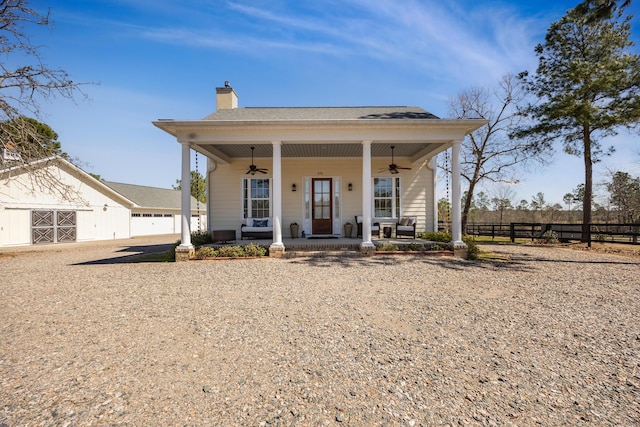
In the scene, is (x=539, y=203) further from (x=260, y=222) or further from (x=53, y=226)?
(x=53, y=226)

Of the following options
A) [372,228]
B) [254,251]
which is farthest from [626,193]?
[254,251]

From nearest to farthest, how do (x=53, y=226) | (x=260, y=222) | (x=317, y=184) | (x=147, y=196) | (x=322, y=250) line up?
(x=322, y=250) < (x=260, y=222) < (x=317, y=184) < (x=53, y=226) < (x=147, y=196)

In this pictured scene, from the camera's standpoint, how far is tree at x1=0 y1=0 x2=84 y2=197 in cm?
578

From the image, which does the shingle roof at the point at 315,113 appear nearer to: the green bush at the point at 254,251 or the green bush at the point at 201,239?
the green bush at the point at 201,239

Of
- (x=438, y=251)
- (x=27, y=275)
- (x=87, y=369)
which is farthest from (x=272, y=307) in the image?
(x=27, y=275)

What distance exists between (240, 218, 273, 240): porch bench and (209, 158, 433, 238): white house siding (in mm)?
532

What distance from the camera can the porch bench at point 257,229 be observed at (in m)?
10.6

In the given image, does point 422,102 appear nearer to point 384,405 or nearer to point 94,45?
point 94,45

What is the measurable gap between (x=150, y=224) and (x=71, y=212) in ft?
20.5

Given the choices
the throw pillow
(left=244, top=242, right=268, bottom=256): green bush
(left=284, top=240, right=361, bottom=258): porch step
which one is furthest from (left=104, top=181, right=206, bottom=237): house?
(left=284, top=240, right=361, bottom=258): porch step

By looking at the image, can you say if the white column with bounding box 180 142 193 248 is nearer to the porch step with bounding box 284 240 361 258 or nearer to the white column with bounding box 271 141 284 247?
the white column with bounding box 271 141 284 247

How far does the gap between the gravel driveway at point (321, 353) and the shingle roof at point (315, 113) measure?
6.16m

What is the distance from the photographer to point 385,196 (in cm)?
1161

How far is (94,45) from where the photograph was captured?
771cm
